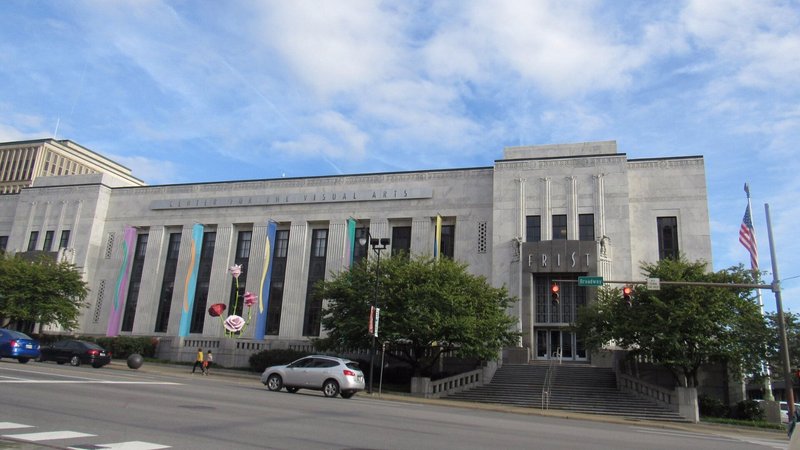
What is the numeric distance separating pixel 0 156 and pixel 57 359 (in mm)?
112414

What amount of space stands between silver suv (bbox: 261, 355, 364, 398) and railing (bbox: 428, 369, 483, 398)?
968 cm

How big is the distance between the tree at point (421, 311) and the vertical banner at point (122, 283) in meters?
25.9

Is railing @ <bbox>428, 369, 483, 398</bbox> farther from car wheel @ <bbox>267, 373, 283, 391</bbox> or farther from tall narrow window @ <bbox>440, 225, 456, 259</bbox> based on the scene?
tall narrow window @ <bbox>440, 225, 456, 259</bbox>

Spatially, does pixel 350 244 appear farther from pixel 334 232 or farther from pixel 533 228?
pixel 533 228

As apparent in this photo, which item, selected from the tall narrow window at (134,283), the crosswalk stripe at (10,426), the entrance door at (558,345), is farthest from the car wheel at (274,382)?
the tall narrow window at (134,283)

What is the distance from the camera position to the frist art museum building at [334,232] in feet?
140

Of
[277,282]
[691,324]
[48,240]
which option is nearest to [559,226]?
[691,324]

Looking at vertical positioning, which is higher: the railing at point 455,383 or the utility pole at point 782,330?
the utility pole at point 782,330

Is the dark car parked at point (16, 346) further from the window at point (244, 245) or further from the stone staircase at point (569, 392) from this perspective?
the window at point (244, 245)

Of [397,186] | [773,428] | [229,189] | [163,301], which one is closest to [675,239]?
[773,428]

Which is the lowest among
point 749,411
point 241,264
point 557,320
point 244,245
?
point 749,411

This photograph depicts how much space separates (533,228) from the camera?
4516 cm

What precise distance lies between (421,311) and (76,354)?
19573mm

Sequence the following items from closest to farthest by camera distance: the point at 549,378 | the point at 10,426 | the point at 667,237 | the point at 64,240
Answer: the point at 10,426, the point at 549,378, the point at 667,237, the point at 64,240
